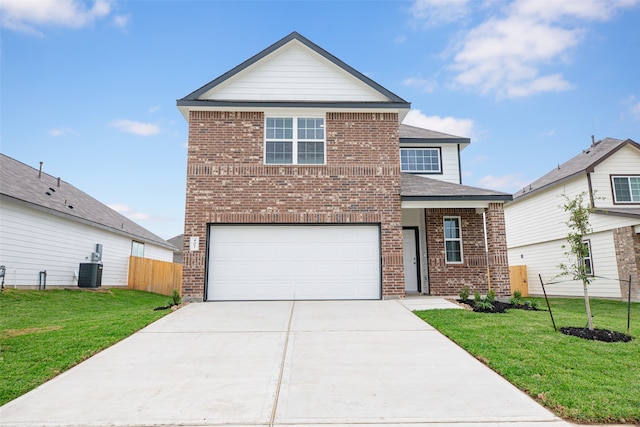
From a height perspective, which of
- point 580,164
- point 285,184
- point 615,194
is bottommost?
point 285,184

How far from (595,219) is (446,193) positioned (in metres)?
9.33

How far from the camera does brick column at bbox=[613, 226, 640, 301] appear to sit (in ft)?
50.4

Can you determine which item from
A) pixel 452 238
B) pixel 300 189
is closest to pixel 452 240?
pixel 452 238

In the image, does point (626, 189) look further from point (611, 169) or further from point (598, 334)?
point (598, 334)

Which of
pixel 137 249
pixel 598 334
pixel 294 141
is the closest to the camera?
pixel 598 334

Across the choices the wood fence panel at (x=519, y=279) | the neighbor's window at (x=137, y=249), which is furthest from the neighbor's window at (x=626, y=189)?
the neighbor's window at (x=137, y=249)

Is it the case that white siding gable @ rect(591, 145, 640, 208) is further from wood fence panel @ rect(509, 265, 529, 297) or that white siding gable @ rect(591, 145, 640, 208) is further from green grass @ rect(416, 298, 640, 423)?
green grass @ rect(416, 298, 640, 423)

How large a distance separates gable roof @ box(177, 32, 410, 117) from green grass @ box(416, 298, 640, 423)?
21.9 ft

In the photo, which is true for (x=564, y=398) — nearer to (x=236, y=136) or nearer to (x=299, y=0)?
(x=236, y=136)

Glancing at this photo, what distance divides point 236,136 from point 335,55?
13.3 ft

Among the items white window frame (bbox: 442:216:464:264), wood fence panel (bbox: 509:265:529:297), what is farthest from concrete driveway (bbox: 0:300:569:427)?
wood fence panel (bbox: 509:265:529:297)

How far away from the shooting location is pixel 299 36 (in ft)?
41.7

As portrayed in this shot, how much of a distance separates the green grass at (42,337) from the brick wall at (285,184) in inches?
130

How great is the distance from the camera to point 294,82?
1266 cm
